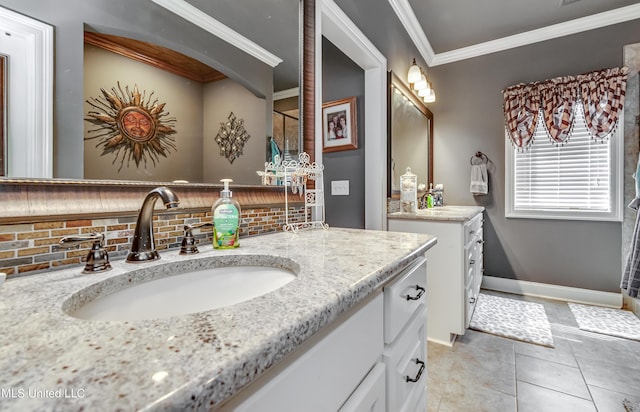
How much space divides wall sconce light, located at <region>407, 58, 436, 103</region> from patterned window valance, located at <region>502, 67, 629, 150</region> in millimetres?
842

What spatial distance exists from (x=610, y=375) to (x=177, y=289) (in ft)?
7.56

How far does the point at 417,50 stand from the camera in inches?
113

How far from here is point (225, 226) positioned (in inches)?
34.4

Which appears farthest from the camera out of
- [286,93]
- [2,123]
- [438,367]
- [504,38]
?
[504,38]

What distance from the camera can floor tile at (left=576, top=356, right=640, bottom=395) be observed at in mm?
1542

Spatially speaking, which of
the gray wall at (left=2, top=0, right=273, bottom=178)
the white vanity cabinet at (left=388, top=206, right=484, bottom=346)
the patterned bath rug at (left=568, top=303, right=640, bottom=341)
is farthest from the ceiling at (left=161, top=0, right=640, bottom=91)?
the patterned bath rug at (left=568, top=303, right=640, bottom=341)

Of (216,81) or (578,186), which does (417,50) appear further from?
(216,81)

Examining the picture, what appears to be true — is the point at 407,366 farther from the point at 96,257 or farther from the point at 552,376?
the point at 552,376

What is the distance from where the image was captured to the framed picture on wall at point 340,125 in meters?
2.19

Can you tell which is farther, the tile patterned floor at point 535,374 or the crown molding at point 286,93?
the tile patterned floor at point 535,374

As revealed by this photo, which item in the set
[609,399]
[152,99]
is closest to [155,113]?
[152,99]

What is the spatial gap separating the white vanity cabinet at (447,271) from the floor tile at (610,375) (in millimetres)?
646

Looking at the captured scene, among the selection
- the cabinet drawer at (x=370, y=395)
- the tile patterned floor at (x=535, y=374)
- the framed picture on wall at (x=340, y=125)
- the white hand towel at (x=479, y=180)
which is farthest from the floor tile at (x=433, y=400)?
the white hand towel at (x=479, y=180)

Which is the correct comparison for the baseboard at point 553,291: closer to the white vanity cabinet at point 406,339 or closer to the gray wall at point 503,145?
the gray wall at point 503,145
